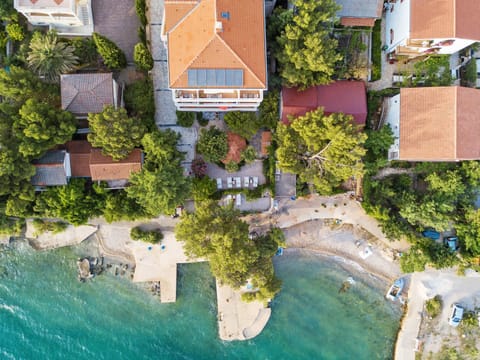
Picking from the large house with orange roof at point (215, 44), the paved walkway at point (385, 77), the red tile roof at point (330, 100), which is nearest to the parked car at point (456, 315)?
the red tile roof at point (330, 100)

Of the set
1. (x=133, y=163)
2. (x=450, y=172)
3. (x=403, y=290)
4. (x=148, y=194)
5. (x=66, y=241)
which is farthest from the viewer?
(x=403, y=290)

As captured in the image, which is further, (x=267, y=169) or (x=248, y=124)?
(x=267, y=169)

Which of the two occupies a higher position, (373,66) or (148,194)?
(373,66)

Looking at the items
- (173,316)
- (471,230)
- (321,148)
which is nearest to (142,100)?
(321,148)

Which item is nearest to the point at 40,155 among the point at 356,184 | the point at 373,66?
the point at 356,184

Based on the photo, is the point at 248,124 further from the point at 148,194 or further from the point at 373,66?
the point at 373,66

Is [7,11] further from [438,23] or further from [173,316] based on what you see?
[438,23]
